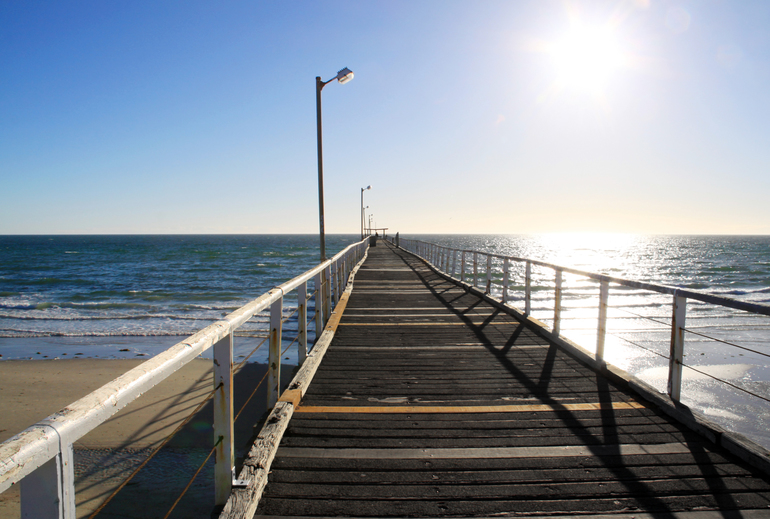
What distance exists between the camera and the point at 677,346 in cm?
349

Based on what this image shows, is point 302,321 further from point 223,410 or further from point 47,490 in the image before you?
point 47,490

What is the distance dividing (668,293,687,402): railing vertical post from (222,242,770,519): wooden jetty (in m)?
0.13

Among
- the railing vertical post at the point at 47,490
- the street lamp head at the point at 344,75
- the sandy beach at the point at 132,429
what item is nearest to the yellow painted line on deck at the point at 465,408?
the railing vertical post at the point at 47,490

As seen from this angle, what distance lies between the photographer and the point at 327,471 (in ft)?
8.64

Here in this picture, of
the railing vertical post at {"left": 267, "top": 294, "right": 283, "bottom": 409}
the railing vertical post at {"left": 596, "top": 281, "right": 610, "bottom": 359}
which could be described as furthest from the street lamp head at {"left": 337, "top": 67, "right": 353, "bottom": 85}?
the railing vertical post at {"left": 267, "top": 294, "right": 283, "bottom": 409}

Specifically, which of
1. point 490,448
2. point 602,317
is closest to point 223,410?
point 490,448

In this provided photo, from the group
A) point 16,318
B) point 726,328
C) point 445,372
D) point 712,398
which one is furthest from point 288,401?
point 16,318

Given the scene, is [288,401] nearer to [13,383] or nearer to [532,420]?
[532,420]

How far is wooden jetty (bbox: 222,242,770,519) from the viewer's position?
2.34 meters

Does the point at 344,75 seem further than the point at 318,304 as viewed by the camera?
Yes

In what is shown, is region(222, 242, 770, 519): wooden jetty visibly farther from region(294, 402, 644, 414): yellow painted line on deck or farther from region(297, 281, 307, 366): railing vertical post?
region(297, 281, 307, 366): railing vertical post

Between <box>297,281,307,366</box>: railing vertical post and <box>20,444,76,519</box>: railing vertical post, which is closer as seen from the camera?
<box>20,444,76,519</box>: railing vertical post

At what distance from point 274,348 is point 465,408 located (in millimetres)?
1683

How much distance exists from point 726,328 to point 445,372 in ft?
51.9
